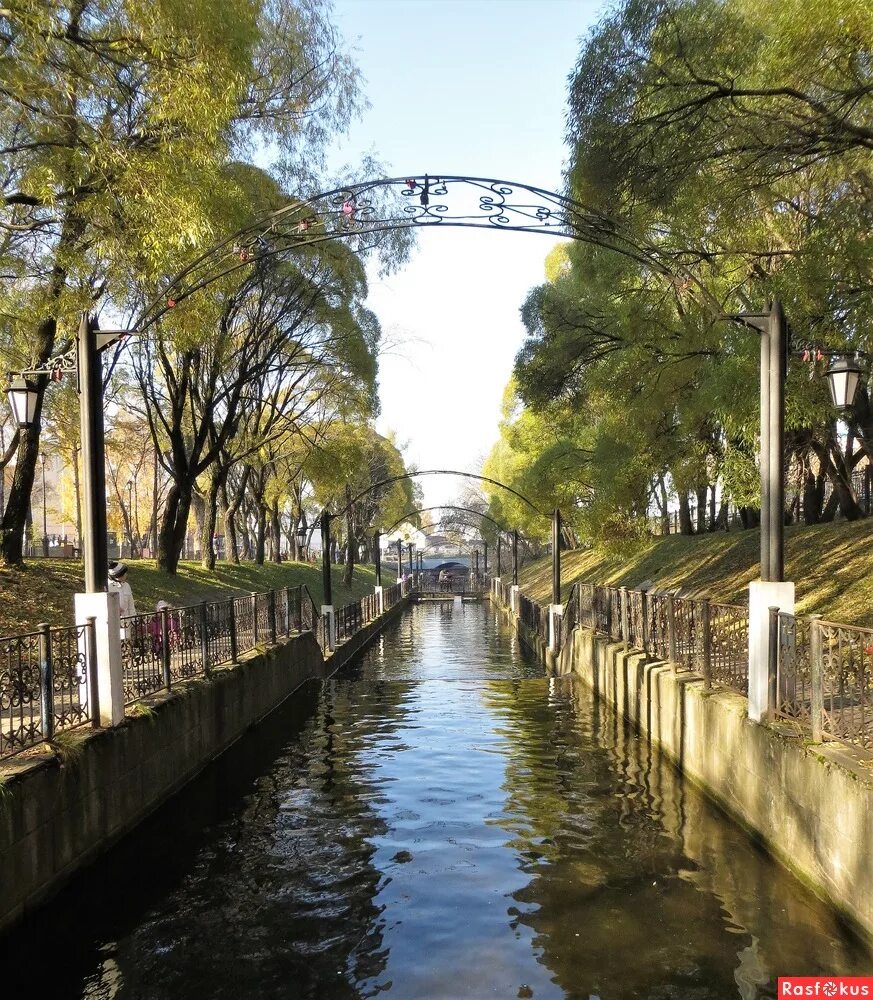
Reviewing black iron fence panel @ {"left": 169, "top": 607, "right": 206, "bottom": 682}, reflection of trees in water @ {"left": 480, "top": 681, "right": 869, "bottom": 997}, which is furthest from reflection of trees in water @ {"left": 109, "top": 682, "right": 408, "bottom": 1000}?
black iron fence panel @ {"left": 169, "top": 607, "right": 206, "bottom": 682}

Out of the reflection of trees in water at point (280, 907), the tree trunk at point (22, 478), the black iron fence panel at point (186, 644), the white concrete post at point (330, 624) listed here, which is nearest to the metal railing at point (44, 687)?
the reflection of trees in water at point (280, 907)

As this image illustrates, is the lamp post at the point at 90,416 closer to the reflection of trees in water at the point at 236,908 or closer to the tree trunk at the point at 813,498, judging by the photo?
the reflection of trees in water at the point at 236,908

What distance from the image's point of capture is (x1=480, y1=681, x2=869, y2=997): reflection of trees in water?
16.0 feet

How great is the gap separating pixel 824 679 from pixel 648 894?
2005mm

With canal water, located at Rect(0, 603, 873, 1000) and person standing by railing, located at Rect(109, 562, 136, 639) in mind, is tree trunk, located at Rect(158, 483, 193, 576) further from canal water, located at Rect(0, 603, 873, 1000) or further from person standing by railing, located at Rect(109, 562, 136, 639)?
canal water, located at Rect(0, 603, 873, 1000)

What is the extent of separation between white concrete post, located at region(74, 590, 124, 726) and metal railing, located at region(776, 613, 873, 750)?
19.0 ft

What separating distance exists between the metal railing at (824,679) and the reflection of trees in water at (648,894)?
3.79 ft

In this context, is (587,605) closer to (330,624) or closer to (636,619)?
(636,619)

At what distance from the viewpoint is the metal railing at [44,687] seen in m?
6.20

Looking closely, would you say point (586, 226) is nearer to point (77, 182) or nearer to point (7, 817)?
point (77, 182)

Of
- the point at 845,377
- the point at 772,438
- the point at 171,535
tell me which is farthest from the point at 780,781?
the point at 171,535

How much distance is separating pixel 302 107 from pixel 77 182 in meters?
5.89

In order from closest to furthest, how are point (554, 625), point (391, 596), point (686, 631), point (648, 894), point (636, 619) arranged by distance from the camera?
point (648, 894), point (686, 631), point (636, 619), point (554, 625), point (391, 596)

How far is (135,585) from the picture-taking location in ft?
63.8
